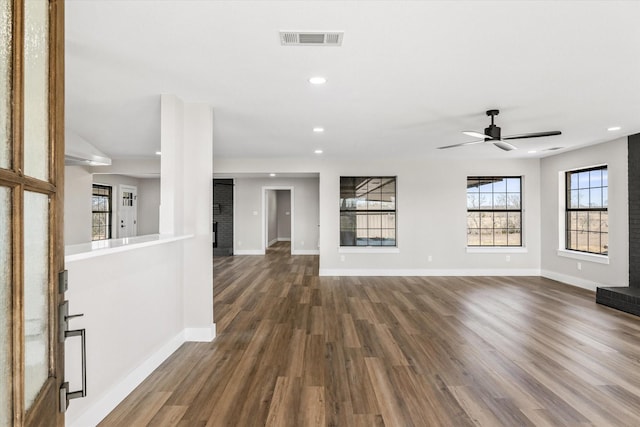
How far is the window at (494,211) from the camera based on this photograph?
23.7 feet

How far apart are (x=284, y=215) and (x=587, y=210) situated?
1042cm

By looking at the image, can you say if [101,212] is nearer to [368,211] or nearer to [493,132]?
[368,211]

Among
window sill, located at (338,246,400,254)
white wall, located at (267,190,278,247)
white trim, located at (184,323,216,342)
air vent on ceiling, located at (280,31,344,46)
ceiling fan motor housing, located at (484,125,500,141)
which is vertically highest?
air vent on ceiling, located at (280,31,344,46)

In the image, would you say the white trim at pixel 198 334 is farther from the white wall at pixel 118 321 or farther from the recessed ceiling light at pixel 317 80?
the recessed ceiling light at pixel 317 80

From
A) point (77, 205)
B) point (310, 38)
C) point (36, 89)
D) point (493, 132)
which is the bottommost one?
point (77, 205)

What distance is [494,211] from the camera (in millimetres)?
7281

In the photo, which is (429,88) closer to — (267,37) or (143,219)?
(267,37)

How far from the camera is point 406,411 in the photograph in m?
2.20

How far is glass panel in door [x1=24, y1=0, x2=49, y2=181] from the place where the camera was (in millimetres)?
739

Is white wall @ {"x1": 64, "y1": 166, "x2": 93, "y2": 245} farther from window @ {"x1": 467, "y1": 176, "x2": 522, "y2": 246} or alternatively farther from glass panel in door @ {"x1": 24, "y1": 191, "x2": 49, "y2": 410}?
window @ {"x1": 467, "y1": 176, "x2": 522, "y2": 246}

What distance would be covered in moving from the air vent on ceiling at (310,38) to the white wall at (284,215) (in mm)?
12153

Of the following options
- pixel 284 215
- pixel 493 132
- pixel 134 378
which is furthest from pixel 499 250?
pixel 284 215

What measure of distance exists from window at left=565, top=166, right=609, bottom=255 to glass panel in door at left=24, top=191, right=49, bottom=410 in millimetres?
6809

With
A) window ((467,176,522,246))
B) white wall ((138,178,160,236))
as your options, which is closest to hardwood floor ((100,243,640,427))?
window ((467,176,522,246))
